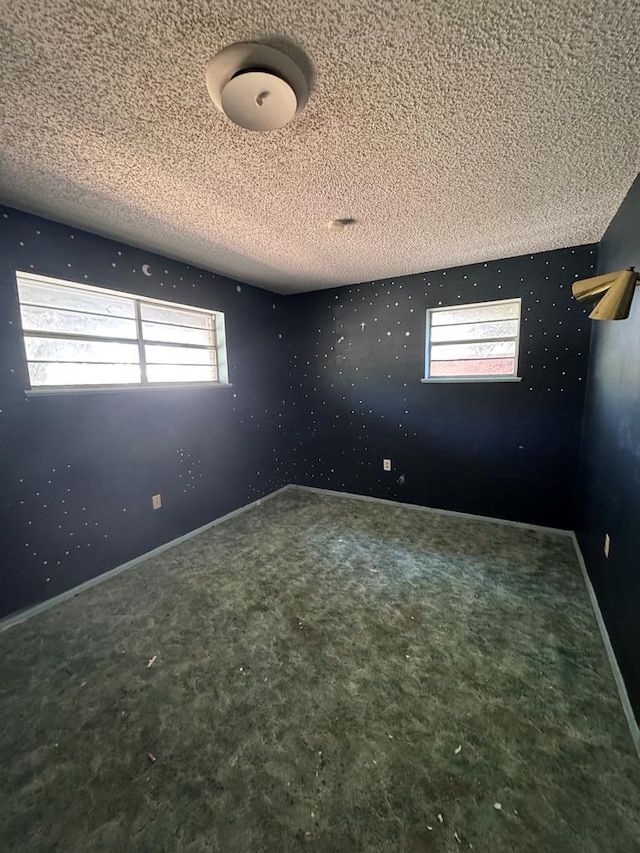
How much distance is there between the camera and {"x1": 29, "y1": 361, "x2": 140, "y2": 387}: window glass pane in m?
2.09

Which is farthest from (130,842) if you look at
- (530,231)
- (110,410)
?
(530,231)

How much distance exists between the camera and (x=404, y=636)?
5.75ft

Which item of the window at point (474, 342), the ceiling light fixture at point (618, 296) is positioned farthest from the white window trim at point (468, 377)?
the ceiling light fixture at point (618, 296)

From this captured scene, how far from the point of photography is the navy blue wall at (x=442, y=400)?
2721 mm

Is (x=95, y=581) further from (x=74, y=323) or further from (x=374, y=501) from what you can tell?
(x=374, y=501)

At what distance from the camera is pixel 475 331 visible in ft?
10.1

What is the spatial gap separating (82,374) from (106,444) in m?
0.51

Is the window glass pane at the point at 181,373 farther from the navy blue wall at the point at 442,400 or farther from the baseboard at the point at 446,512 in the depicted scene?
the baseboard at the point at 446,512

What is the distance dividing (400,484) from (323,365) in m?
1.62

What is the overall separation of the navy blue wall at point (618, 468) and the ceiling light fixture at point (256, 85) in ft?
5.59

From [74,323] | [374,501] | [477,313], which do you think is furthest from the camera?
[374,501]

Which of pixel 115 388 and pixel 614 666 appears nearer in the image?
pixel 614 666

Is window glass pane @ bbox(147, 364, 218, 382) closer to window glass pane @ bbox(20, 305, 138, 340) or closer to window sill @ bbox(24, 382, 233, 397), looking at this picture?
window sill @ bbox(24, 382, 233, 397)

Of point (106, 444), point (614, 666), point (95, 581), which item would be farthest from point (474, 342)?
point (95, 581)
